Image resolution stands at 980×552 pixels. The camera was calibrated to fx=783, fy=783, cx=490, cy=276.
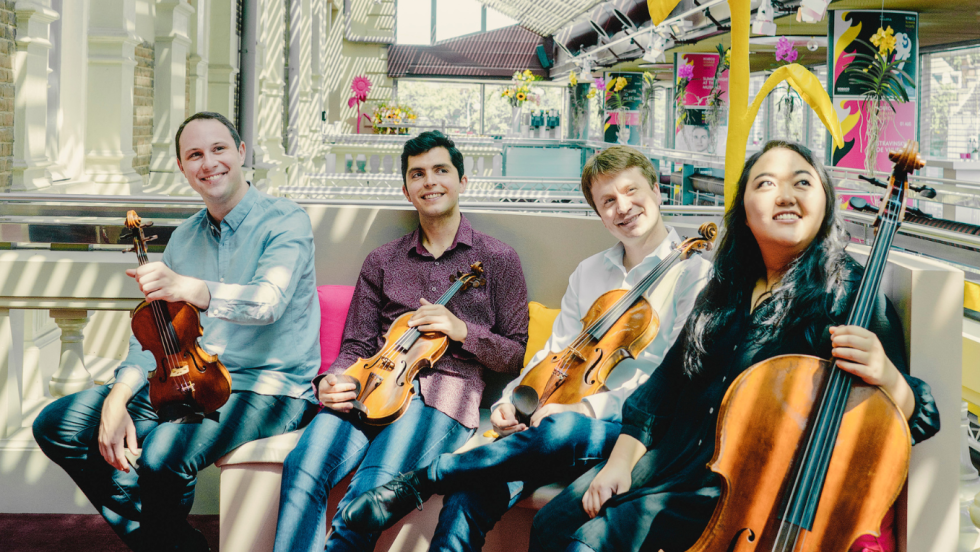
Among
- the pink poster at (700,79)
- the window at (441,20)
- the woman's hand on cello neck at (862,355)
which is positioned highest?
the window at (441,20)

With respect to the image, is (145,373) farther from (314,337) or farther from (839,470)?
(839,470)

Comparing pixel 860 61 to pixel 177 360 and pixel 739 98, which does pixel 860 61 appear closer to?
pixel 739 98

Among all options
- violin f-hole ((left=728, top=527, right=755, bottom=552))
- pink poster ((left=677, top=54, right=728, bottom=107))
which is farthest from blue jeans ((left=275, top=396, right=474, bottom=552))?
pink poster ((left=677, top=54, right=728, bottom=107))

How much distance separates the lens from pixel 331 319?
2232 mm

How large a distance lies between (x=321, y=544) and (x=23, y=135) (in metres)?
2.81

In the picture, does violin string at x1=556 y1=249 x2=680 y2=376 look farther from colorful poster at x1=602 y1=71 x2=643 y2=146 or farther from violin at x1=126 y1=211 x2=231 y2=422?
colorful poster at x1=602 y1=71 x2=643 y2=146

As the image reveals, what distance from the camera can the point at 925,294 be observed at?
129 centimetres

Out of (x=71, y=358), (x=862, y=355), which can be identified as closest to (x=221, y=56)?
(x=71, y=358)

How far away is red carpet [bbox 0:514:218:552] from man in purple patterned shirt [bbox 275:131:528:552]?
0.64 meters

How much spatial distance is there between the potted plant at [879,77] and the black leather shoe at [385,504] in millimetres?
6272

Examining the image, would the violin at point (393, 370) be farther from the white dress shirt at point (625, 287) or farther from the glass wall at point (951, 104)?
the glass wall at point (951, 104)

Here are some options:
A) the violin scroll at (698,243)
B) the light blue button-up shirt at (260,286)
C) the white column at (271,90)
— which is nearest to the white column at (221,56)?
Result: the white column at (271,90)

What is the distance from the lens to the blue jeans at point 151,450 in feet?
5.66

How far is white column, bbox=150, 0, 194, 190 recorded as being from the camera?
5234mm
